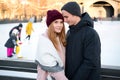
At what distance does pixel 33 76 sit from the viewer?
3.74 m

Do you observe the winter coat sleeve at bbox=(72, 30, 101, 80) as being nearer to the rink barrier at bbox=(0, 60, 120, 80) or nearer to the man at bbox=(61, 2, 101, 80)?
the man at bbox=(61, 2, 101, 80)

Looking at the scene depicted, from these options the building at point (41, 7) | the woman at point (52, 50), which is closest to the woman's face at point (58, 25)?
the woman at point (52, 50)

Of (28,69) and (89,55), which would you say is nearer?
(89,55)

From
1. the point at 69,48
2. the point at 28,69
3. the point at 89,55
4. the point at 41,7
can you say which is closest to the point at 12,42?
the point at 28,69

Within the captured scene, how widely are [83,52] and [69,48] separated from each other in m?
0.10

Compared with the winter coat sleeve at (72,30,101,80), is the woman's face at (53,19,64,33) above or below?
above

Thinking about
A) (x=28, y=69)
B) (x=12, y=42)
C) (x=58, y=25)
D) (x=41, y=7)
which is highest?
(x=41, y=7)

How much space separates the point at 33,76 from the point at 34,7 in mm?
28589

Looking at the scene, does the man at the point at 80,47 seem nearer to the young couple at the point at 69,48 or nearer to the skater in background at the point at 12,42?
the young couple at the point at 69,48

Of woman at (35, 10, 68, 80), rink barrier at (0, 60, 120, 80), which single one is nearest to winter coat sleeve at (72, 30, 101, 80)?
woman at (35, 10, 68, 80)

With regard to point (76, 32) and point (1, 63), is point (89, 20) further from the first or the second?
point (1, 63)

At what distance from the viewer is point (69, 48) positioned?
1734 millimetres

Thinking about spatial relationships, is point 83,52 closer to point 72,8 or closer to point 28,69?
point 72,8

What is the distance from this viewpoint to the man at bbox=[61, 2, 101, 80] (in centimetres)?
165
